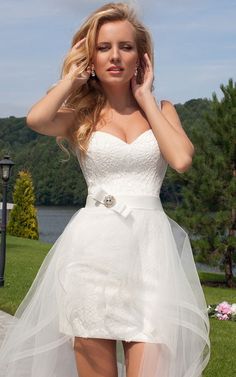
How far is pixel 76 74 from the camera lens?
2680 millimetres

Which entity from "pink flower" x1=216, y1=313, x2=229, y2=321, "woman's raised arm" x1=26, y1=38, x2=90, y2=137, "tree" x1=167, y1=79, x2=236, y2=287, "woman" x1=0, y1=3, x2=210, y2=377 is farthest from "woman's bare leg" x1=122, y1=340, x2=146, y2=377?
"tree" x1=167, y1=79, x2=236, y2=287

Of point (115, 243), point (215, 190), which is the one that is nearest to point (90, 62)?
point (115, 243)

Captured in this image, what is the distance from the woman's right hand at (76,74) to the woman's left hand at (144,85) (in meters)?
0.18

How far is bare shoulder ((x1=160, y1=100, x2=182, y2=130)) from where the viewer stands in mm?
2692

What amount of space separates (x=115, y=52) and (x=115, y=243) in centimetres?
70

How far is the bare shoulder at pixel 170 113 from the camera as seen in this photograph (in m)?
2.69

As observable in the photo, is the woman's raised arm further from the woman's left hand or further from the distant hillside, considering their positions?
the distant hillside

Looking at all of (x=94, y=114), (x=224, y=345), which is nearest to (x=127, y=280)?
(x=94, y=114)

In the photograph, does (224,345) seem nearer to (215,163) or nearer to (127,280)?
(127,280)

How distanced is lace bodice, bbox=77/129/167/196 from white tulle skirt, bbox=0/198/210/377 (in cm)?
9

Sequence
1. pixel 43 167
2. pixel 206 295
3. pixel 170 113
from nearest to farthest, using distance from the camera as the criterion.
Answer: pixel 170 113 < pixel 206 295 < pixel 43 167

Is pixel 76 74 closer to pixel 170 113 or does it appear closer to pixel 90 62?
pixel 90 62

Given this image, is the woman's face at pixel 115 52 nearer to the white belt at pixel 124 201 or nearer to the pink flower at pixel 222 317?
the white belt at pixel 124 201

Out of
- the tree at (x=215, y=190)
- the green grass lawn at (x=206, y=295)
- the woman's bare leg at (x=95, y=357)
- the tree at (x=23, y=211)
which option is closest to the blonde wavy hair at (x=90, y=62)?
the woman's bare leg at (x=95, y=357)
